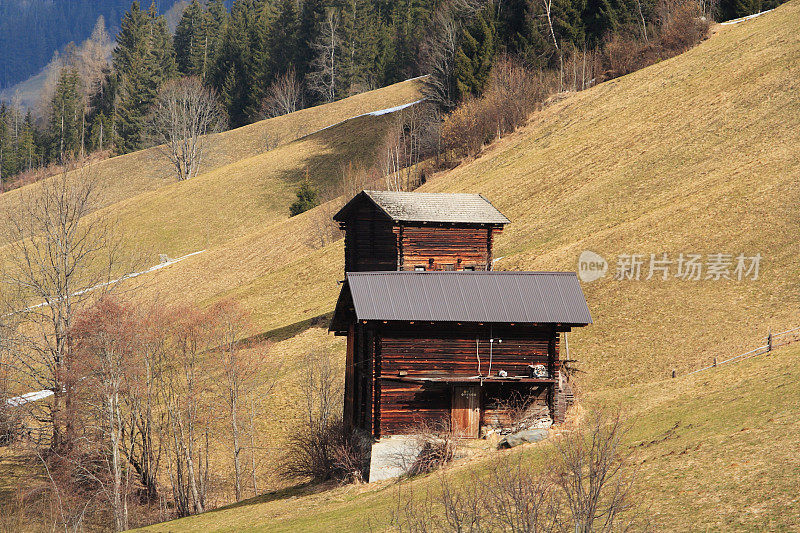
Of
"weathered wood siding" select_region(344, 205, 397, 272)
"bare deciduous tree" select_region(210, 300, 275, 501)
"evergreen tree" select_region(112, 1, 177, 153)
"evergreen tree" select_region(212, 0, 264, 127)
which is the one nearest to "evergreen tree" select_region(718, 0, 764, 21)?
"weathered wood siding" select_region(344, 205, 397, 272)

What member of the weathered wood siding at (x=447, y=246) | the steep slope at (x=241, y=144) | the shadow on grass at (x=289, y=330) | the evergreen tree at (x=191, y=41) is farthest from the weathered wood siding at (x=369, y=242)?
the evergreen tree at (x=191, y=41)

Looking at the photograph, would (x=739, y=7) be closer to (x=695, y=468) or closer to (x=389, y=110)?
(x=389, y=110)

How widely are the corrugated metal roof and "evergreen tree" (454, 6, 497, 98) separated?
201 ft

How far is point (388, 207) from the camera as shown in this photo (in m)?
48.4

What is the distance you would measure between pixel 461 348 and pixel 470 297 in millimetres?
2017

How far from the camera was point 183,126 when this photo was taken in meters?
118

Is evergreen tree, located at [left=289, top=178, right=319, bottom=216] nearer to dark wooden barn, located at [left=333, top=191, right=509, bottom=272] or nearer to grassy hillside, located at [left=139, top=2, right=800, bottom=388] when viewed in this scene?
grassy hillside, located at [left=139, top=2, right=800, bottom=388]

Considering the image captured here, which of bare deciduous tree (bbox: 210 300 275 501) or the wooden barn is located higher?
the wooden barn

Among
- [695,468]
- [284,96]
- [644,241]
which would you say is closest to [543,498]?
[695,468]

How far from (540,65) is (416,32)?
47.3m

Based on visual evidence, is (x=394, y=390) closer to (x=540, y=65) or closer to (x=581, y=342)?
(x=581, y=342)

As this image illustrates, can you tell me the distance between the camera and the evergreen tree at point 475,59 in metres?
92.9

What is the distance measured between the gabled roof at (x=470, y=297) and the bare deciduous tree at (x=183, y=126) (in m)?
87.0

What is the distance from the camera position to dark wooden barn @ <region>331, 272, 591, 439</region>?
32.5 meters
